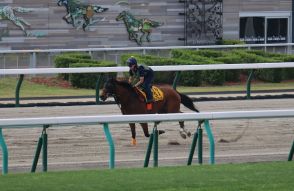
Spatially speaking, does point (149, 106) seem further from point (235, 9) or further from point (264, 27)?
point (264, 27)

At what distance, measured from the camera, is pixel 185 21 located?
2919 centimetres

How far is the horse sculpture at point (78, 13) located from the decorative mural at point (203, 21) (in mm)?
2757

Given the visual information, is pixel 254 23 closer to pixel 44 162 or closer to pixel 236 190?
pixel 44 162

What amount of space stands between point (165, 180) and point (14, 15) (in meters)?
19.0

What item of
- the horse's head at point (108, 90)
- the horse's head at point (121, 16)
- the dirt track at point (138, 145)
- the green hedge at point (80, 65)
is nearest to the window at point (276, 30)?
the horse's head at point (121, 16)

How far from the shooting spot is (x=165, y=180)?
8828mm

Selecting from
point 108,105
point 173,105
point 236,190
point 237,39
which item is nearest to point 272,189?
point 236,190

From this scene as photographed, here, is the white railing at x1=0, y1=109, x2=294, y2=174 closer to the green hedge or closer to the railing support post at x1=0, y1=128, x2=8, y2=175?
the railing support post at x1=0, y1=128, x2=8, y2=175

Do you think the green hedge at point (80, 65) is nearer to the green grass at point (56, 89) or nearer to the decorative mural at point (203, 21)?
the green grass at point (56, 89)

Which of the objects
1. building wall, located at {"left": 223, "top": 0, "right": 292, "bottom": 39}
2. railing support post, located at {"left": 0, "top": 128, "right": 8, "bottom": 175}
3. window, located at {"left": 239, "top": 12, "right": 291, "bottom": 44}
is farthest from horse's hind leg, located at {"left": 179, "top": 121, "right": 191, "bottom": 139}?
window, located at {"left": 239, "top": 12, "right": 291, "bottom": 44}

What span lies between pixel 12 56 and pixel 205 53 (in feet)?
14.7

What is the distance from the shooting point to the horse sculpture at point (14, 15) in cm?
2704

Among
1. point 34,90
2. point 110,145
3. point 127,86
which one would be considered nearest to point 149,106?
point 127,86

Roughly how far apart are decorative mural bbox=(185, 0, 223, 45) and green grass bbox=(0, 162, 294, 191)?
19.5 meters
